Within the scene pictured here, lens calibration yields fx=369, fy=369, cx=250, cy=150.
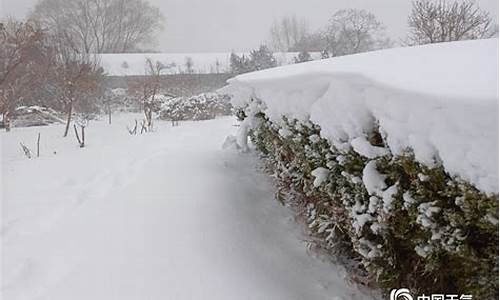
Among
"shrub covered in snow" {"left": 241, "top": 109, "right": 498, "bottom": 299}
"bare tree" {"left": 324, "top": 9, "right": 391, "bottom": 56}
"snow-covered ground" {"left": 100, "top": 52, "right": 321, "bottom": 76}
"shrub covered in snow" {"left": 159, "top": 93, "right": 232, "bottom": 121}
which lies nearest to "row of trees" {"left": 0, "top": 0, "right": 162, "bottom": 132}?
"shrub covered in snow" {"left": 159, "top": 93, "right": 232, "bottom": 121}

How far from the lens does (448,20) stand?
35.0ft

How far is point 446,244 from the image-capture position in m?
1.21

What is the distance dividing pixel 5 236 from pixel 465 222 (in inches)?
123

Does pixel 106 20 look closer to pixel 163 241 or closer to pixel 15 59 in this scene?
pixel 15 59

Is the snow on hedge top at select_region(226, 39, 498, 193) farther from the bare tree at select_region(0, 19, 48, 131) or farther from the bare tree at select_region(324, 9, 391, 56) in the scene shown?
the bare tree at select_region(324, 9, 391, 56)

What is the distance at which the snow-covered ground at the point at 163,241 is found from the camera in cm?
200

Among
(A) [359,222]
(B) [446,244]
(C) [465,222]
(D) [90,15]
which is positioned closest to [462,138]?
(C) [465,222]

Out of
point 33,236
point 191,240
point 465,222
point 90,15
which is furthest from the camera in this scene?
point 90,15

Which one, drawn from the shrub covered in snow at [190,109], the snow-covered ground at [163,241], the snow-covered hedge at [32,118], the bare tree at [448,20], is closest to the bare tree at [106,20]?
the snow-covered hedge at [32,118]

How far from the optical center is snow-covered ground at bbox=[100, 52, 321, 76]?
2566 centimetres

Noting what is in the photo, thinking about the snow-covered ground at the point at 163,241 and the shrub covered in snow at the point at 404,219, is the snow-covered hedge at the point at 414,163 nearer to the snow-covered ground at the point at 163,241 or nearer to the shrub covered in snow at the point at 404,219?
the shrub covered in snow at the point at 404,219

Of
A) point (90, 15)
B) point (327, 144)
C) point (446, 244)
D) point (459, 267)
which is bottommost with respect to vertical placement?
point (459, 267)

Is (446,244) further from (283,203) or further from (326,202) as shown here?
(283,203)

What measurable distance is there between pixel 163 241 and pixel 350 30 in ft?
97.2
